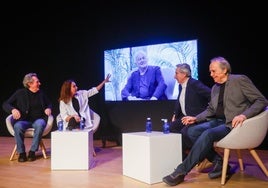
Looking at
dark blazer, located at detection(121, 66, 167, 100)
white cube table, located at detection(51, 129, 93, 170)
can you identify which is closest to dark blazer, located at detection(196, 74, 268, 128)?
white cube table, located at detection(51, 129, 93, 170)

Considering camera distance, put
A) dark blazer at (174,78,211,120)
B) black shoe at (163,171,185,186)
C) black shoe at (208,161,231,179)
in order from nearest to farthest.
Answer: black shoe at (163,171,185,186)
black shoe at (208,161,231,179)
dark blazer at (174,78,211,120)

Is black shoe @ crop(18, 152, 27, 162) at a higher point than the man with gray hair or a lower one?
lower

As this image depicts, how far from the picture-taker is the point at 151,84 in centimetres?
564

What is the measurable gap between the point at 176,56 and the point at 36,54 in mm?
3349

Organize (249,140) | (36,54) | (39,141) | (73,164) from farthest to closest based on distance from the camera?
(36,54), (39,141), (73,164), (249,140)

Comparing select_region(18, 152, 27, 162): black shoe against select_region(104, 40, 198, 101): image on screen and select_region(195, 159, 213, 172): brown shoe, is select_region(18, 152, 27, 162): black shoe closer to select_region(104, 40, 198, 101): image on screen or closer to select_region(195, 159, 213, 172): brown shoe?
select_region(104, 40, 198, 101): image on screen

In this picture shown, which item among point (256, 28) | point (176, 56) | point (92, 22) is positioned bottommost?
point (176, 56)

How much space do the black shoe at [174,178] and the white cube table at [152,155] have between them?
15 centimetres

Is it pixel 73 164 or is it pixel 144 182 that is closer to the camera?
pixel 144 182

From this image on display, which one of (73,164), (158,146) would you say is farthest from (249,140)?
(73,164)

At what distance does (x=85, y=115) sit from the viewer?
16.2ft

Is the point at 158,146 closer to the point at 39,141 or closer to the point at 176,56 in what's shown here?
the point at 39,141

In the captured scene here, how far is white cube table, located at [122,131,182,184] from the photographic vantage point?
3.07 m

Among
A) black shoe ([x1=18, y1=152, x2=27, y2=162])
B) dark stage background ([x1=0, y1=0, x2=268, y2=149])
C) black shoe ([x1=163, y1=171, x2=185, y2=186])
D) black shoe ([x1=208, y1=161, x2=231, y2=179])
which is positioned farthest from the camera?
dark stage background ([x1=0, y1=0, x2=268, y2=149])
